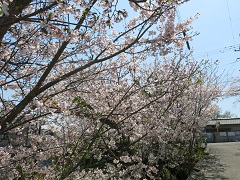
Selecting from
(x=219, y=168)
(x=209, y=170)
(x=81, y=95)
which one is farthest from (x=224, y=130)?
(x=81, y=95)

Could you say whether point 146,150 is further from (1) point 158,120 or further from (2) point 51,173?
(2) point 51,173

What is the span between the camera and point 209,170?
454 inches

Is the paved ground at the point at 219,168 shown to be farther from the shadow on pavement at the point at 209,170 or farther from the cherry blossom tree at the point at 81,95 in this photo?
the cherry blossom tree at the point at 81,95

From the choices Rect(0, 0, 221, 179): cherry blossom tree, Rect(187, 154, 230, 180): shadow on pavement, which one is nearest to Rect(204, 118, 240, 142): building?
Rect(187, 154, 230, 180): shadow on pavement

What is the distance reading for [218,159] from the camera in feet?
46.1

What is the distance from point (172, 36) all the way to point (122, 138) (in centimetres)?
338

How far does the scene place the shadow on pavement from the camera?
10297 mm

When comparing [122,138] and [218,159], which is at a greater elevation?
[122,138]

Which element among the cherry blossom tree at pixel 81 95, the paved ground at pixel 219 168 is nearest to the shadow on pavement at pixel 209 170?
the paved ground at pixel 219 168

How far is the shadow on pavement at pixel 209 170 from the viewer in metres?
10.3

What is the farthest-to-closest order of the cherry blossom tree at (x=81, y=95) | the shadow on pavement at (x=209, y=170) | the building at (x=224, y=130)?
1. the building at (x=224, y=130)
2. the shadow on pavement at (x=209, y=170)
3. the cherry blossom tree at (x=81, y=95)

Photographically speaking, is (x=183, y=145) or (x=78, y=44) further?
(x=183, y=145)

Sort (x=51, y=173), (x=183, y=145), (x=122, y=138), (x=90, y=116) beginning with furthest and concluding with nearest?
(x=183, y=145) < (x=122, y=138) < (x=90, y=116) < (x=51, y=173)

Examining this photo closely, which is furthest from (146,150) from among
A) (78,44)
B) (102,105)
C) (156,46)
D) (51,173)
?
(78,44)
